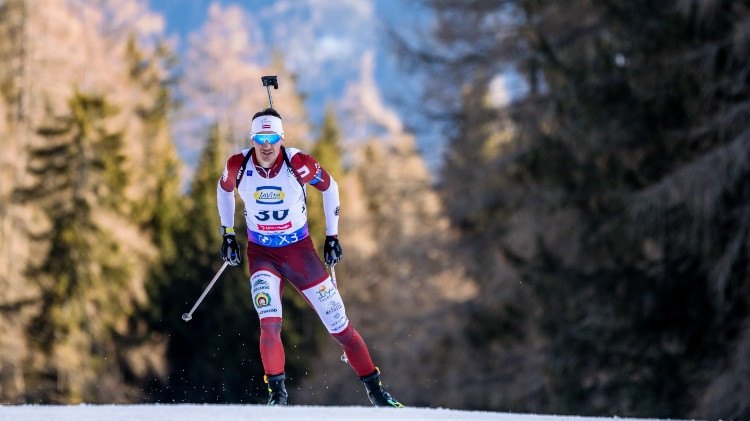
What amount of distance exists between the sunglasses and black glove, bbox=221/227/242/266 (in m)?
0.73

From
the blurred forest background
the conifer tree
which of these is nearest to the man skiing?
the blurred forest background

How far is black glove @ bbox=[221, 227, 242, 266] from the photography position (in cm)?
679

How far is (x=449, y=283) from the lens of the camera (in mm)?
22062

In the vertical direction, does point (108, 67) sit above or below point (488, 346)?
above

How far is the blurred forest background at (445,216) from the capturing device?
39.2ft

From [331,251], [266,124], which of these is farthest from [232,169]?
[331,251]

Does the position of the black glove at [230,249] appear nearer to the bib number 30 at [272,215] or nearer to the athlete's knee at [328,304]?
the bib number 30 at [272,215]

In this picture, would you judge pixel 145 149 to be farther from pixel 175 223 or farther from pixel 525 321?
pixel 525 321

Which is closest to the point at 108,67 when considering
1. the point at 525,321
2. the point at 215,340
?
the point at 215,340

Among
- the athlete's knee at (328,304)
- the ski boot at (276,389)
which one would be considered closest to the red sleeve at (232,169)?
the athlete's knee at (328,304)

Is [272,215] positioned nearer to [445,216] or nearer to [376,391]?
[376,391]

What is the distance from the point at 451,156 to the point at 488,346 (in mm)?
4616

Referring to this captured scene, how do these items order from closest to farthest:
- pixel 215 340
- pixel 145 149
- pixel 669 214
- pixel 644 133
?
pixel 669 214 → pixel 644 133 → pixel 215 340 → pixel 145 149

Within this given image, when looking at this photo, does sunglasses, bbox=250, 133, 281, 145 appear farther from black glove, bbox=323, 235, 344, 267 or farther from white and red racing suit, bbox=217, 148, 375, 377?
black glove, bbox=323, 235, 344, 267
